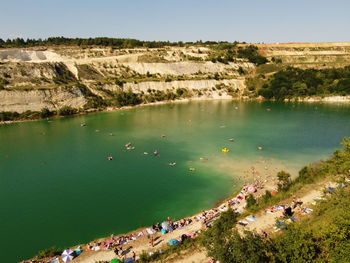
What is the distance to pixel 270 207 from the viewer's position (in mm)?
27391

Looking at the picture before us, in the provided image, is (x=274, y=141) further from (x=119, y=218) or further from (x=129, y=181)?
(x=119, y=218)

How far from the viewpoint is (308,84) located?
324 ft

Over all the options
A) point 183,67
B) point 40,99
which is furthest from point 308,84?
point 40,99

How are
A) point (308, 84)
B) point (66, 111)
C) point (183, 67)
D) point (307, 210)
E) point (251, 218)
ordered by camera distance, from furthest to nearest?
point (183, 67) < point (308, 84) < point (66, 111) < point (307, 210) < point (251, 218)

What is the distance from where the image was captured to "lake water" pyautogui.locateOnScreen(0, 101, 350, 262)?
27984mm

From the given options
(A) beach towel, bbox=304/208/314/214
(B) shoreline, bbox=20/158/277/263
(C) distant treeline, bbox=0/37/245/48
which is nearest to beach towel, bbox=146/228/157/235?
(B) shoreline, bbox=20/158/277/263

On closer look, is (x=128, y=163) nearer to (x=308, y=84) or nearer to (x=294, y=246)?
(x=294, y=246)

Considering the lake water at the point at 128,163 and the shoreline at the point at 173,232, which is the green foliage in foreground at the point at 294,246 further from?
the lake water at the point at 128,163

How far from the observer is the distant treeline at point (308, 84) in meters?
94.7

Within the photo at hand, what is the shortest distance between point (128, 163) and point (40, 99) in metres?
49.8

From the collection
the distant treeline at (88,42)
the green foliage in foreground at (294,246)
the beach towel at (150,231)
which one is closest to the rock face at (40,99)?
the distant treeline at (88,42)

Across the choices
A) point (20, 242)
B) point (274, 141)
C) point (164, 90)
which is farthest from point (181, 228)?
point (164, 90)

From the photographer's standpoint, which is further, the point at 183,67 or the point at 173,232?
the point at 183,67

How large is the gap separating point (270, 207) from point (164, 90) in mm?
79336
